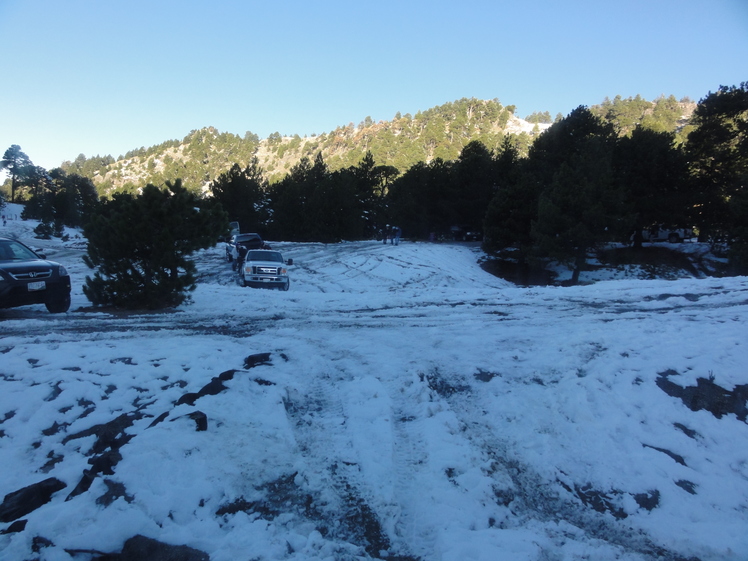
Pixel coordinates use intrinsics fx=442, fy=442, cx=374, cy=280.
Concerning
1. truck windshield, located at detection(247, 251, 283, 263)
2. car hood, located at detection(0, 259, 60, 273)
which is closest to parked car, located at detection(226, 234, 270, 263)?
truck windshield, located at detection(247, 251, 283, 263)

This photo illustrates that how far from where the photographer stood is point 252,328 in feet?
26.2

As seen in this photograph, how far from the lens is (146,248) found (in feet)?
34.2

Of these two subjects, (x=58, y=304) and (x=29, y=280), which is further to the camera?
(x=58, y=304)

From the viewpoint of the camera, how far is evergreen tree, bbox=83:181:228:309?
397 inches

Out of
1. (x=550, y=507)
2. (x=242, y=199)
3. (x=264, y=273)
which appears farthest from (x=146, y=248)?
(x=242, y=199)

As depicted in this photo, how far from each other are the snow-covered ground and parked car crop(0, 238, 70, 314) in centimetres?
105

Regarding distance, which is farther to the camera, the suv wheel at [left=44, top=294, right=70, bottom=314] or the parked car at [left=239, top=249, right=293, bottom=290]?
the parked car at [left=239, top=249, right=293, bottom=290]

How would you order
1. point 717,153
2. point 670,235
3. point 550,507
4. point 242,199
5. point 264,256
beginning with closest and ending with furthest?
point 550,507, point 264,256, point 717,153, point 670,235, point 242,199

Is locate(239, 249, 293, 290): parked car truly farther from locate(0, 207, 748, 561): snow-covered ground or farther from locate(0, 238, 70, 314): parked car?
locate(0, 207, 748, 561): snow-covered ground

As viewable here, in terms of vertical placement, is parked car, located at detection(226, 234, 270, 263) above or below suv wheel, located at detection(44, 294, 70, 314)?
above

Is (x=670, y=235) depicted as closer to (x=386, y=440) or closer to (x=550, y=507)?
(x=550, y=507)

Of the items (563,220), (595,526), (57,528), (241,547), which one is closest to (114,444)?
(57,528)

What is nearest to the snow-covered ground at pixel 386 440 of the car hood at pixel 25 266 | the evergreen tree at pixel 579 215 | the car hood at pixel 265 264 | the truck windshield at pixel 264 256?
the car hood at pixel 25 266

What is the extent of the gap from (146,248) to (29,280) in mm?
2348
